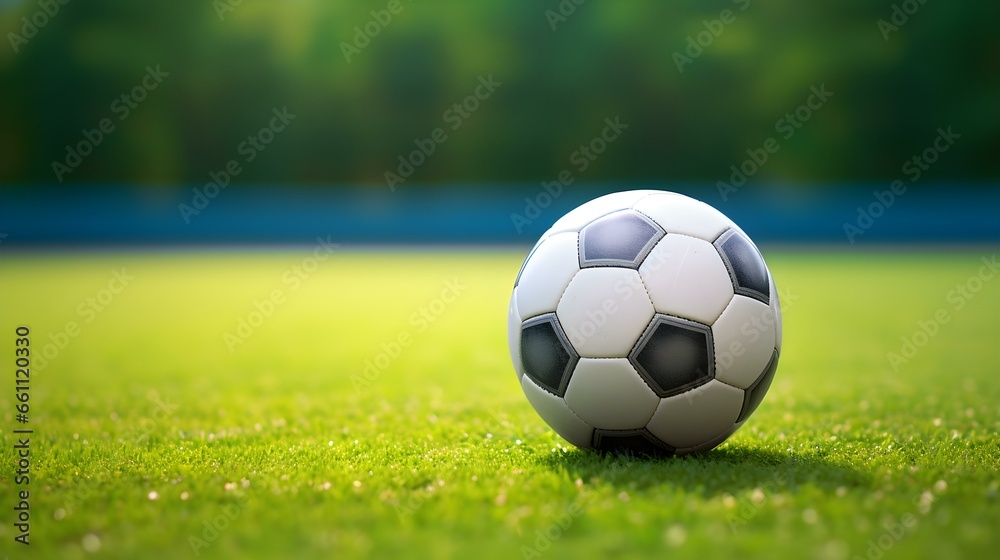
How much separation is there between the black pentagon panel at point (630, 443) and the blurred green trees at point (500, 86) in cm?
3731

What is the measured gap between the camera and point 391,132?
43188 millimetres

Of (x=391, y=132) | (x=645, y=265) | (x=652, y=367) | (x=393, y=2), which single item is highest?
(x=393, y=2)

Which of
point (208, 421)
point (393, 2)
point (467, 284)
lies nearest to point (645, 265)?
point (208, 421)

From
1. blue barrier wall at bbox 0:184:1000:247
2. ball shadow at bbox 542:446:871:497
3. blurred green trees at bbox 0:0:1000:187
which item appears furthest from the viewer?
blurred green trees at bbox 0:0:1000:187

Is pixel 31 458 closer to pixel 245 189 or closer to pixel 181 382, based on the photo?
pixel 181 382

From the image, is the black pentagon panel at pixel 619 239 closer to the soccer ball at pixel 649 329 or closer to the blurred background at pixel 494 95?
the soccer ball at pixel 649 329

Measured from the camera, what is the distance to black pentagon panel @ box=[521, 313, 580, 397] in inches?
165

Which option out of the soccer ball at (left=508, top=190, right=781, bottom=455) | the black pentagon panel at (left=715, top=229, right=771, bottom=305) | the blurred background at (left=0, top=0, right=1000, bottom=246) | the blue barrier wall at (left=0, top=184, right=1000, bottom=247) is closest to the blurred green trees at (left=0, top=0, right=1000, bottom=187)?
the blurred background at (left=0, top=0, right=1000, bottom=246)

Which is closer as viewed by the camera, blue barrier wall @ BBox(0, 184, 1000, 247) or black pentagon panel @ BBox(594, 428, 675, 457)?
black pentagon panel @ BBox(594, 428, 675, 457)

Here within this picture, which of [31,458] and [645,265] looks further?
[31,458]

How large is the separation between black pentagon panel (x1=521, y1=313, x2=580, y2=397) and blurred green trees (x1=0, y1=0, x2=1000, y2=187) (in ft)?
122

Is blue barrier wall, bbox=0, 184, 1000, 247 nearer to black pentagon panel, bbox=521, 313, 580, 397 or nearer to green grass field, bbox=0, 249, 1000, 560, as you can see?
green grass field, bbox=0, 249, 1000, 560

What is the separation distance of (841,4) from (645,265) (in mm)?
41659

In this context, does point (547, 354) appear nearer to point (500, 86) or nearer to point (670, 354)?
point (670, 354)
